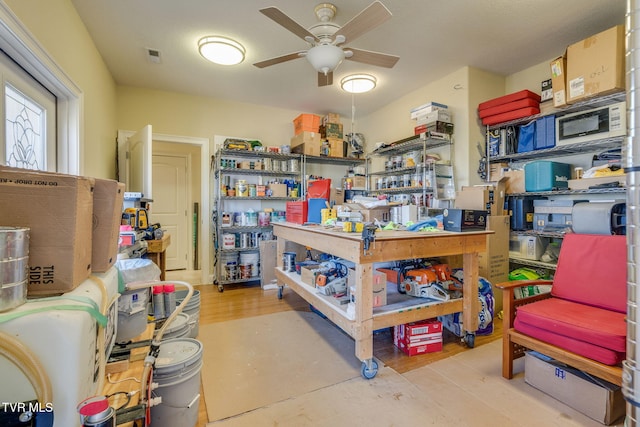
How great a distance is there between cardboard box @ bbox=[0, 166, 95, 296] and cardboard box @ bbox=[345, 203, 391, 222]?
6.38ft

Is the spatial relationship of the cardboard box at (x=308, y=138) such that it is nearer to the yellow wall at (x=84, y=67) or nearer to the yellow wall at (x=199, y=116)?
the yellow wall at (x=199, y=116)

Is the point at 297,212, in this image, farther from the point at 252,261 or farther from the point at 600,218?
the point at 600,218

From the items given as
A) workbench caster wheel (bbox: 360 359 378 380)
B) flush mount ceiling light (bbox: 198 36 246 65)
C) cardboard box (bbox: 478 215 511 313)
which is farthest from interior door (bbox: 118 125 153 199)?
cardboard box (bbox: 478 215 511 313)

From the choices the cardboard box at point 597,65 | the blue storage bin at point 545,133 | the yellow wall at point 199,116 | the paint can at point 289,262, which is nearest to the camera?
the cardboard box at point 597,65

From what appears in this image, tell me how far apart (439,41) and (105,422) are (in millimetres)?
3428

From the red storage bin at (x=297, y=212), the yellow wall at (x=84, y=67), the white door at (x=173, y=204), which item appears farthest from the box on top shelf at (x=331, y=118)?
the yellow wall at (x=84, y=67)

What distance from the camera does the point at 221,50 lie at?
278cm

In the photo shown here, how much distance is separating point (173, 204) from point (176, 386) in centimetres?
468

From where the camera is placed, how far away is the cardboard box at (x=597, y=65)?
2.23 metres

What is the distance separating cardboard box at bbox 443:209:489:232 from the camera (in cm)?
213

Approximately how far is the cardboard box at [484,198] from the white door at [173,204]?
15.2 feet

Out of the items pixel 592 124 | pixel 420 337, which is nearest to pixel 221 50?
pixel 420 337

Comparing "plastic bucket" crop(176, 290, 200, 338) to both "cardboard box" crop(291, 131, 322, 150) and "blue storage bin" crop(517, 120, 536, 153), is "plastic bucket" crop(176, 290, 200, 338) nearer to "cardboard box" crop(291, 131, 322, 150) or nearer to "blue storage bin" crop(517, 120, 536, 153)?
"cardboard box" crop(291, 131, 322, 150)

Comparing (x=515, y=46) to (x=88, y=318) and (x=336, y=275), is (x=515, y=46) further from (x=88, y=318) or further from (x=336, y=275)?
(x=88, y=318)
